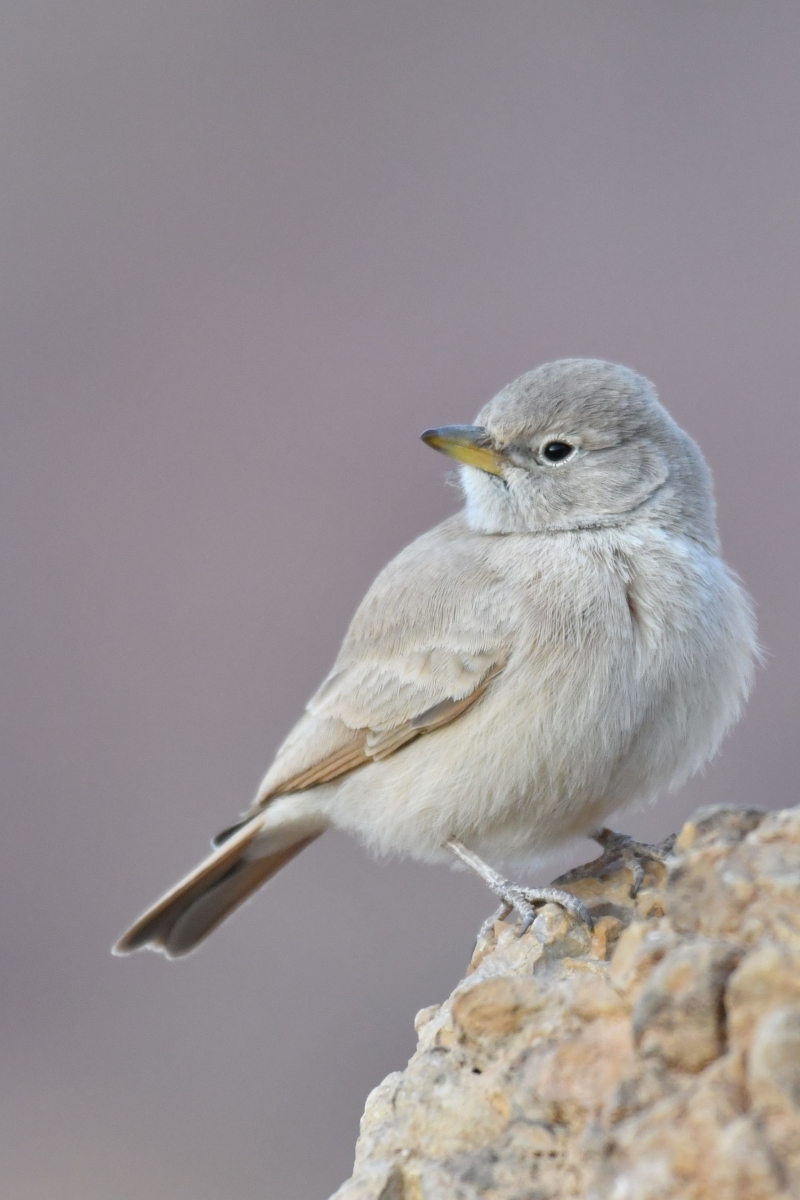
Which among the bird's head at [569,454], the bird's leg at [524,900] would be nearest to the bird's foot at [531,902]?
the bird's leg at [524,900]

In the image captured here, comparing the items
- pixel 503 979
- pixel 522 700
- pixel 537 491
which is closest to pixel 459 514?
pixel 537 491

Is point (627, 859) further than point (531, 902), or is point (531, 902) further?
point (627, 859)

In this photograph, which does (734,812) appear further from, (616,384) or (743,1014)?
(616,384)

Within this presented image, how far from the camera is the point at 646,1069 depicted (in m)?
1.83

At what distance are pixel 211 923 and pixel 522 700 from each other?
1.52 metres

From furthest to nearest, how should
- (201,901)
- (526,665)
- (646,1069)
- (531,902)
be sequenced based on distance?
(201,901), (526,665), (531,902), (646,1069)

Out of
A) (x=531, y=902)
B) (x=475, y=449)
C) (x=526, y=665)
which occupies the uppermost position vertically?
(x=475, y=449)

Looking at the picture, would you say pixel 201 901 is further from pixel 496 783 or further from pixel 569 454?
pixel 569 454

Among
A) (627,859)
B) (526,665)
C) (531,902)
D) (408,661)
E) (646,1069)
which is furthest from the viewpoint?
(408,661)

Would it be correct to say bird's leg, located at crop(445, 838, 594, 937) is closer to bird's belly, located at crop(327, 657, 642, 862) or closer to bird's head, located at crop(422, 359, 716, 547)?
bird's belly, located at crop(327, 657, 642, 862)

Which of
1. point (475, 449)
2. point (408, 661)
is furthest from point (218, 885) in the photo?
point (475, 449)

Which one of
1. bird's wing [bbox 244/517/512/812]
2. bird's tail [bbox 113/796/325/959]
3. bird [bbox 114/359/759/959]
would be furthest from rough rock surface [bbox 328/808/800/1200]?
bird's tail [bbox 113/796/325/959]

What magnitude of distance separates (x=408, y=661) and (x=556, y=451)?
820 millimetres

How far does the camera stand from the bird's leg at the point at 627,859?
11.1 feet
